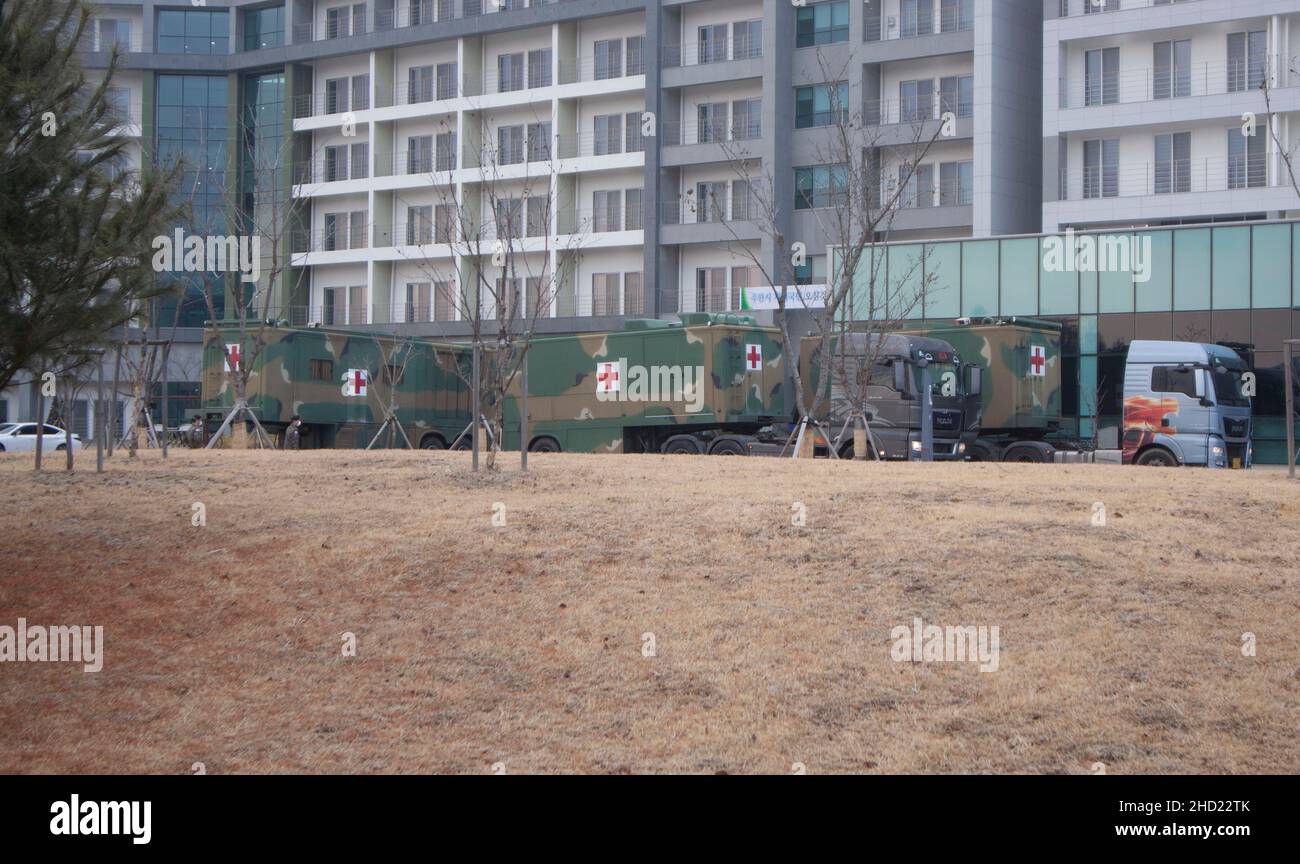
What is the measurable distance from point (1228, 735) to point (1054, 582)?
10.5 ft

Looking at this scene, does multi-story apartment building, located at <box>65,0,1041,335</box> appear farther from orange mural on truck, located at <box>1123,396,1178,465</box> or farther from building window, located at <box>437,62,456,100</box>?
orange mural on truck, located at <box>1123,396,1178,465</box>

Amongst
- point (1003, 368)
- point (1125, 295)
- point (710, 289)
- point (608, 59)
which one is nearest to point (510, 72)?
point (608, 59)

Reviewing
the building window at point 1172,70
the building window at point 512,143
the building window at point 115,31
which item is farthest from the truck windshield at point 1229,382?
the building window at point 115,31

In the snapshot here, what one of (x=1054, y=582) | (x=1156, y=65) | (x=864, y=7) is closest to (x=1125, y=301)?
(x=1156, y=65)

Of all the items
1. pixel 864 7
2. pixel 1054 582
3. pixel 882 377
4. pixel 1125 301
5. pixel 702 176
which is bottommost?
pixel 1054 582

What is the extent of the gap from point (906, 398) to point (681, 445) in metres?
6.91

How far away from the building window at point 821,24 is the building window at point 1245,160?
50.3 feet

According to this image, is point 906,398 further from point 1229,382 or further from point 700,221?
point 700,221

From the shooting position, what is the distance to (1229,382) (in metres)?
30.5

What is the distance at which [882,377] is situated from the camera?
99.1 ft

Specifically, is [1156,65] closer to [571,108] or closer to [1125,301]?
[1125,301]

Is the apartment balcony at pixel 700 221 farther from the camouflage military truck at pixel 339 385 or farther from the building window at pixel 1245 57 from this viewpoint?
the building window at pixel 1245 57

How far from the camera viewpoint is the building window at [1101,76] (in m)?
50.4

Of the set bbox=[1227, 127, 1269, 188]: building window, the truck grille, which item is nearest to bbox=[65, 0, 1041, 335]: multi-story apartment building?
bbox=[1227, 127, 1269, 188]: building window
